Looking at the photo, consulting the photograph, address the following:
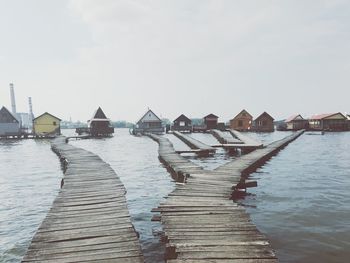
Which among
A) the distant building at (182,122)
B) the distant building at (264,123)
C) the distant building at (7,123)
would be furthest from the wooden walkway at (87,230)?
the distant building at (264,123)

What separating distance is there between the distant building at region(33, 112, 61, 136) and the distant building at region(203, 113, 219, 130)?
1491 inches

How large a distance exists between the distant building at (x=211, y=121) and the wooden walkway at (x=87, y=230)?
72.4 m

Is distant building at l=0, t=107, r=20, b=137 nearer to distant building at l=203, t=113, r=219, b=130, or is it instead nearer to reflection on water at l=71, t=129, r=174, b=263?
distant building at l=203, t=113, r=219, b=130

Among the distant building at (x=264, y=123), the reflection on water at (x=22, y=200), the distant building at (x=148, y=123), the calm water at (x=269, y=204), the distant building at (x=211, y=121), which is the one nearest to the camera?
the calm water at (x=269, y=204)

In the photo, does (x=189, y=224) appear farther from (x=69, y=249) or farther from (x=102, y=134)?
(x=102, y=134)

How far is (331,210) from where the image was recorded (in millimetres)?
12781

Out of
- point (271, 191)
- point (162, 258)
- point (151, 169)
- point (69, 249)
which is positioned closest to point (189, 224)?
point (162, 258)

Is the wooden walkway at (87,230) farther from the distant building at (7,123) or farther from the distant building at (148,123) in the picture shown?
the distant building at (148,123)

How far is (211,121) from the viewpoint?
85.2 meters

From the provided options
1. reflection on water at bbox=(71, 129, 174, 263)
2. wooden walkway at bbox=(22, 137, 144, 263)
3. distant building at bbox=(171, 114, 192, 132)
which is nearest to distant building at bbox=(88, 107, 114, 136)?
distant building at bbox=(171, 114, 192, 132)

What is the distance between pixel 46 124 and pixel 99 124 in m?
11.7

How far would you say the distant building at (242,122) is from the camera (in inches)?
3378

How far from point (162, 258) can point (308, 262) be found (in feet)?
13.0

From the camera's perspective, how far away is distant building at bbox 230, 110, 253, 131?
8581cm
